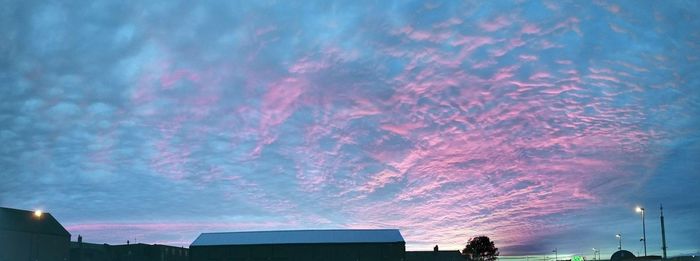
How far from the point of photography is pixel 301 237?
443 feet

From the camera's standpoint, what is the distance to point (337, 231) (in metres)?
139

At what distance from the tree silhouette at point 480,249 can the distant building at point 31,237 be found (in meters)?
105

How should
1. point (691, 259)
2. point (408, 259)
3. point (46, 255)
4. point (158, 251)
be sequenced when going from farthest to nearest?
point (408, 259), point (158, 251), point (46, 255), point (691, 259)

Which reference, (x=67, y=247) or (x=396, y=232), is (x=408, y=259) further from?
(x=67, y=247)

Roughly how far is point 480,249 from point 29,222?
11772 centimetres

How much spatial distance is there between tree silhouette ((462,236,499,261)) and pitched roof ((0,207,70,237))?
106306 mm

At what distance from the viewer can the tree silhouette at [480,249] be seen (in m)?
180

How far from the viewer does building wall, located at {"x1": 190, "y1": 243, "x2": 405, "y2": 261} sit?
5133 inches

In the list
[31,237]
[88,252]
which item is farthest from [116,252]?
[31,237]

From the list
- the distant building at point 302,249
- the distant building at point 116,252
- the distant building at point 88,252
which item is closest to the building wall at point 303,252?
the distant building at point 302,249

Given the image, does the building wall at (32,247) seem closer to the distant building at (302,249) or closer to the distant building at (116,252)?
the distant building at (116,252)

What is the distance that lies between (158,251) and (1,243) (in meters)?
31.2

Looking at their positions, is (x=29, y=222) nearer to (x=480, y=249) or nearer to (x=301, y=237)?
(x=301, y=237)

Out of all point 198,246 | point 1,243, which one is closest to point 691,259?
point 198,246
